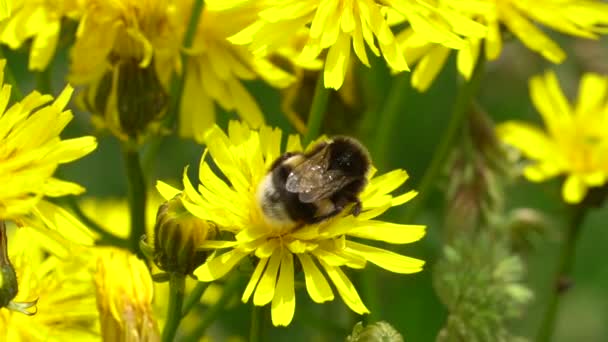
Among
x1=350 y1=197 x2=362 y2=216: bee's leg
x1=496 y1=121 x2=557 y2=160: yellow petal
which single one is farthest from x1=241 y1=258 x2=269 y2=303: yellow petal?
x1=496 y1=121 x2=557 y2=160: yellow petal

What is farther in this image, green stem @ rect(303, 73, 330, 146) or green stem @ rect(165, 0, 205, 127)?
green stem @ rect(165, 0, 205, 127)

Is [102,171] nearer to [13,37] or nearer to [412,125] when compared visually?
[412,125]

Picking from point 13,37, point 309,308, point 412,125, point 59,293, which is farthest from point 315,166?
point 412,125

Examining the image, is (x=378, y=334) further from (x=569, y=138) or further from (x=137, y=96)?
(x=569, y=138)

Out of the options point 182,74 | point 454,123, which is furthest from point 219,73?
point 454,123

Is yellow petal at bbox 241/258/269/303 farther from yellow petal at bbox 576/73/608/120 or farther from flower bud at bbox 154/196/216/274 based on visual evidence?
yellow petal at bbox 576/73/608/120

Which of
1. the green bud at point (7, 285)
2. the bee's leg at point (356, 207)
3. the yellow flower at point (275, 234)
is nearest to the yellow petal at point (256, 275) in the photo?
the yellow flower at point (275, 234)
